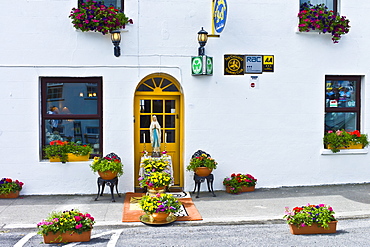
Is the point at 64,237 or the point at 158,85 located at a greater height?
the point at 158,85

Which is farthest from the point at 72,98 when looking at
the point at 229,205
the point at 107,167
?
the point at 229,205

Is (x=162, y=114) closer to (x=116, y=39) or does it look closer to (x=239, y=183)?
(x=116, y=39)

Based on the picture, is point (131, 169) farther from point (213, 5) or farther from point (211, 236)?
point (213, 5)

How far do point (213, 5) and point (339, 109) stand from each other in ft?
13.6

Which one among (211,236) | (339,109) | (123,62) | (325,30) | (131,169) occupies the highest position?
(325,30)

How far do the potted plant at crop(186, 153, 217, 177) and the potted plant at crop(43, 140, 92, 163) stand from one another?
2432 mm

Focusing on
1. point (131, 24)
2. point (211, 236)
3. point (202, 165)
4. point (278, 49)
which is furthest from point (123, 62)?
point (211, 236)

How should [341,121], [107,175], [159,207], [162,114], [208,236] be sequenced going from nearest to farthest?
[208,236], [159,207], [107,175], [162,114], [341,121]

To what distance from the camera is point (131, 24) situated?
385 inches

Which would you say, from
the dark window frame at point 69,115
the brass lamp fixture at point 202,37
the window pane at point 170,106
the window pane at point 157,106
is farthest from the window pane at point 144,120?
the brass lamp fixture at point 202,37

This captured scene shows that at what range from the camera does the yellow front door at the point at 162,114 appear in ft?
33.4

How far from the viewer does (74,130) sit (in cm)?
997

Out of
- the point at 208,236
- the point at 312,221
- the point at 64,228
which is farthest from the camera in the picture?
the point at 208,236

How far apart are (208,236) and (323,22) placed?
6.15m
